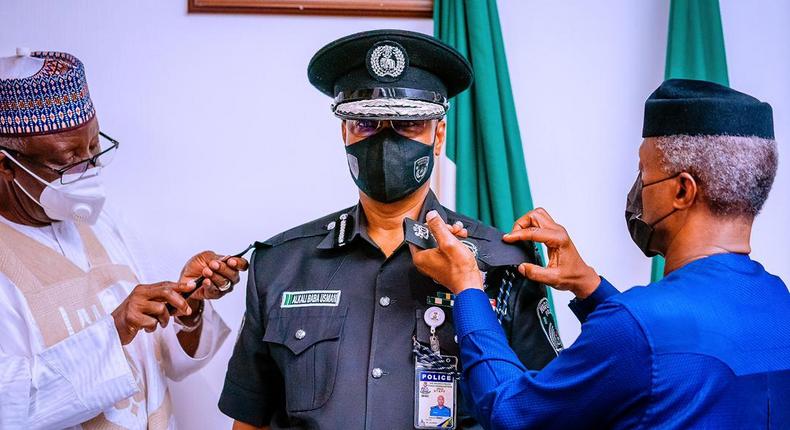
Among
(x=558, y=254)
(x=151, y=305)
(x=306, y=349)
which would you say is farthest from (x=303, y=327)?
(x=558, y=254)

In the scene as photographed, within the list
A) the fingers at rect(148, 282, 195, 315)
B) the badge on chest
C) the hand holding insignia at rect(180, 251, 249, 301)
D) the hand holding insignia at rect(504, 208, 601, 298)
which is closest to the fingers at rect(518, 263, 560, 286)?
the hand holding insignia at rect(504, 208, 601, 298)

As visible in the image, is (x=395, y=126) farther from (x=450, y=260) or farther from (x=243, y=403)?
(x=243, y=403)

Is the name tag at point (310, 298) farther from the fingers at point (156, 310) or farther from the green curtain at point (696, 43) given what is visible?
the green curtain at point (696, 43)

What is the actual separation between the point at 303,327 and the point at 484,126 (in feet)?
3.22

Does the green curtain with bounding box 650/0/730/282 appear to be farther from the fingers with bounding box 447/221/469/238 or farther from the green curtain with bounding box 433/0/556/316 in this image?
the fingers with bounding box 447/221/469/238

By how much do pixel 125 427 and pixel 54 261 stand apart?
46cm

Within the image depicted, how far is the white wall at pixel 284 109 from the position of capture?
2.69 m

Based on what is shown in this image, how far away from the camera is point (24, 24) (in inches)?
104

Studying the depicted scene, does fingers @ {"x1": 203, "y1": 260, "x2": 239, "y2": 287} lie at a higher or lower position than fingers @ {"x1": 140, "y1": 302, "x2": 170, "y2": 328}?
higher

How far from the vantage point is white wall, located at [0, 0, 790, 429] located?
269cm

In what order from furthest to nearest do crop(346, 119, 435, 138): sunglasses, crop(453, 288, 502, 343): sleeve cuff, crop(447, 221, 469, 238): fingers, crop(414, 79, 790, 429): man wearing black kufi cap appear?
crop(346, 119, 435, 138): sunglasses → crop(447, 221, 469, 238): fingers → crop(453, 288, 502, 343): sleeve cuff → crop(414, 79, 790, 429): man wearing black kufi cap

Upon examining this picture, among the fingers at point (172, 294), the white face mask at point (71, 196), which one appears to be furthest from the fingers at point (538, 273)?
the white face mask at point (71, 196)

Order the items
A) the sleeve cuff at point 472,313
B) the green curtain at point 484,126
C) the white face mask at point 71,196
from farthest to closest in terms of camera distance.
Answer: the green curtain at point 484,126, the white face mask at point 71,196, the sleeve cuff at point 472,313

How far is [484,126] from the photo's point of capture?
262 cm
